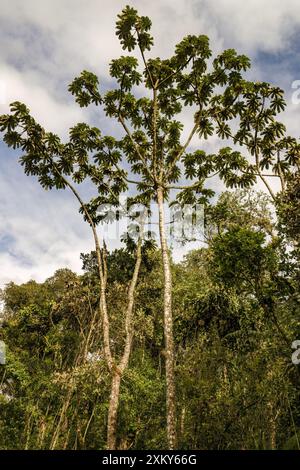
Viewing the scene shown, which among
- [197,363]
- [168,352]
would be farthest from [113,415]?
[197,363]

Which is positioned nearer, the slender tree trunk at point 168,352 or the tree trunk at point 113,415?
the slender tree trunk at point 168,352

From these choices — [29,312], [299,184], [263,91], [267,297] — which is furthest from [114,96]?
[29,312]

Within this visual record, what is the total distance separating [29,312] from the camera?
22594 millimetres

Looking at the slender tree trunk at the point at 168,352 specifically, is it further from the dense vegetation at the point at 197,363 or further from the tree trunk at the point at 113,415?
the tree trunk at the point at 113,415

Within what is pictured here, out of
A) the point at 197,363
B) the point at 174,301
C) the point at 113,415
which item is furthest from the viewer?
the point at 174,301

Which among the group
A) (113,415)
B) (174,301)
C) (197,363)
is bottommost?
(113,415)

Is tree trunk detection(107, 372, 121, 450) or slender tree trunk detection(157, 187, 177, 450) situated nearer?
slender tree trunk detection(157, 187, 177, 450)

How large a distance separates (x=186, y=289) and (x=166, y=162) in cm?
661

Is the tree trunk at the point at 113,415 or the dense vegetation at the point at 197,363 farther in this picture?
the tree trunk at the point at 113,415

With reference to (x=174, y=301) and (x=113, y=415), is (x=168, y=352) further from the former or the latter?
(x=174, y=301)

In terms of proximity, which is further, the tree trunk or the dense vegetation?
the tree trunk

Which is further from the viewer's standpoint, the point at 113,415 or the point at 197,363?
the point at 113,415

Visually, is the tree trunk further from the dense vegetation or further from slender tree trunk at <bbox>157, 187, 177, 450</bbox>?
slender tree trunk at <bbox>157, 187, 177, 450</bbox>
